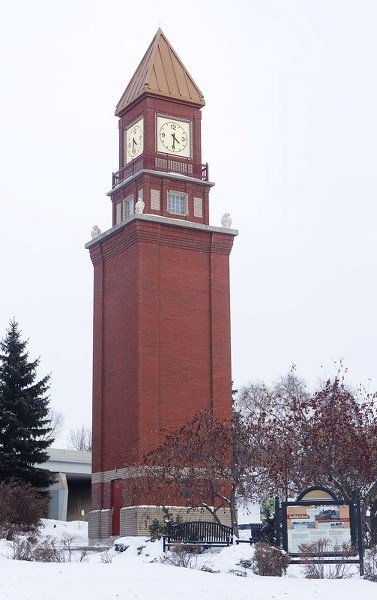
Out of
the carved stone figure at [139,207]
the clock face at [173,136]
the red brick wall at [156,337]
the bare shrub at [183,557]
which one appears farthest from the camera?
the clock face at [173,136]

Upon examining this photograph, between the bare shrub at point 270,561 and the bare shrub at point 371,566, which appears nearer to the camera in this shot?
the bare shrub at point 371,566

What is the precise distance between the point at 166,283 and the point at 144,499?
10.1 meters

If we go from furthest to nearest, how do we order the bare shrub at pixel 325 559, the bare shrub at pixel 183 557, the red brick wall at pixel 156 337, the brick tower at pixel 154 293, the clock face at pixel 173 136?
the clock face at pixel 173 136 → the brick tower at pixel 154 293 → the red brick wall at pixel 156 337 → the bare shrub at pixel 183 557 → the bare shrub at pixel 325 559

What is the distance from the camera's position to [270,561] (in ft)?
83.4

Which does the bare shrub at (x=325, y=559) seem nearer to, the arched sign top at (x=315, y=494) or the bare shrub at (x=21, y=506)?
the arched sign top at (x=315, y=494)

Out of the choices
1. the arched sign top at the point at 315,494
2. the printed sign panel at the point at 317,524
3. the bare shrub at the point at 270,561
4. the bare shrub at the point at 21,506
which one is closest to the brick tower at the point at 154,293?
the bare shrub at the point at 21,506

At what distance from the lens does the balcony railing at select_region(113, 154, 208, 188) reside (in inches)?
1938

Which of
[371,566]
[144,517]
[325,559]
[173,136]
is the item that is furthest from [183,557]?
[173,136]

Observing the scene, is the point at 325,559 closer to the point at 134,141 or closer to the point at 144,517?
the point at 144,517

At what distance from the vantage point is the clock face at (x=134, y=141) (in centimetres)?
5000

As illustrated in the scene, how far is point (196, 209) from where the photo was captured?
50125mm

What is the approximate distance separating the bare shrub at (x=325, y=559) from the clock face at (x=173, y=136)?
89.6 feet

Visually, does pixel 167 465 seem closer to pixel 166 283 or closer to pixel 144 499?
pixel 144 499

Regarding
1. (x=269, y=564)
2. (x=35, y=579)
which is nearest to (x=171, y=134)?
(x=269, y=564)
